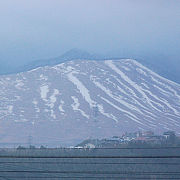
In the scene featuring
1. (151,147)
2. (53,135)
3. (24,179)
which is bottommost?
(24,179)

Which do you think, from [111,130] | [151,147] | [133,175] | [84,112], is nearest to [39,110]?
[84,112]

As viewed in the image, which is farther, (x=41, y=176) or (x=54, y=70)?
(x=54, y=70)

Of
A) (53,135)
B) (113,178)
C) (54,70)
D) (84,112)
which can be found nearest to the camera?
(113,178)

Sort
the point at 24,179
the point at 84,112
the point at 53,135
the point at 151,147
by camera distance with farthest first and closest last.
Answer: the point at 84,112
the point at 53,135
the point at 151,147
the point at 24,179

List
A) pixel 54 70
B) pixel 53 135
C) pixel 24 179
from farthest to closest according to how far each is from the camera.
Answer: pixel 54 70 < pixel 53 135 < pixel 24 179

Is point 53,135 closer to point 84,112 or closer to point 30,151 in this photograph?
point 84,112

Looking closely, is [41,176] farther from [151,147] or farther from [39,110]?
[39,110]

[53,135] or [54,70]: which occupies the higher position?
[54,70]

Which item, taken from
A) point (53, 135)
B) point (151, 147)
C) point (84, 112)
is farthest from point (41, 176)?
point (84, 112)

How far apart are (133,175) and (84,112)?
1671 cm

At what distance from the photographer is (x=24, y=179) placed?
44.5 ft

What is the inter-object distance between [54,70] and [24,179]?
22230mm

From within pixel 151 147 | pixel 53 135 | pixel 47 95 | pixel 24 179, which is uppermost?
pixel 47 95

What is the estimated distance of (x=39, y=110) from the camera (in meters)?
30.7
